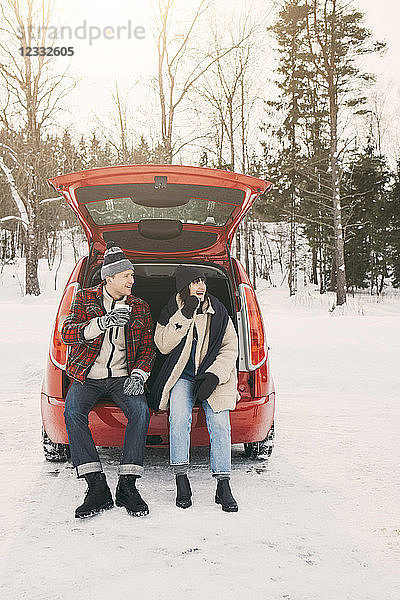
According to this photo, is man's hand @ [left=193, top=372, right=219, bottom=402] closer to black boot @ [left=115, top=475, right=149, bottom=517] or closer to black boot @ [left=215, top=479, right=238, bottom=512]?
black boot @ [left=215, top=479, right=238, bottom=512]

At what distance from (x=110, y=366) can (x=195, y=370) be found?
527mm

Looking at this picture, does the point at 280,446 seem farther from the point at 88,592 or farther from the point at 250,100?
the point at 250,100

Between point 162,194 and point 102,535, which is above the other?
point 162,194

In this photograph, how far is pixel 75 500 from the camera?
3.20 metres

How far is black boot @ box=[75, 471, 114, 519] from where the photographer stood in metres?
2.96

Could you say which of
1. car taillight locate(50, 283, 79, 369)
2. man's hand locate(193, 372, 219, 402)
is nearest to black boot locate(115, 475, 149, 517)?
man's hand locate(193, 372, 219, 402)

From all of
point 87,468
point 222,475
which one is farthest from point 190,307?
point 87,468

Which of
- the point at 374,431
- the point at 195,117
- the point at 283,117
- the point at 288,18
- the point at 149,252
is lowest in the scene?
the point at 374,431

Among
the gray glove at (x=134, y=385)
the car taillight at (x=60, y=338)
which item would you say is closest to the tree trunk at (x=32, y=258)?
the car taillight at (x=60, y=338)

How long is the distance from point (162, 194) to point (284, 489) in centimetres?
203

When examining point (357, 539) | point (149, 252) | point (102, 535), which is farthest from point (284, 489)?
point (149, 252)

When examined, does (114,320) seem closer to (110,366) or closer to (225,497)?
(110,366)

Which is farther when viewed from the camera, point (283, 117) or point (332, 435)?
point (283, 117)

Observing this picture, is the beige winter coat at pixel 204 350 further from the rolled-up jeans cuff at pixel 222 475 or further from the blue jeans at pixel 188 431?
the rolled-up jeans cuff at pixel 222 475
